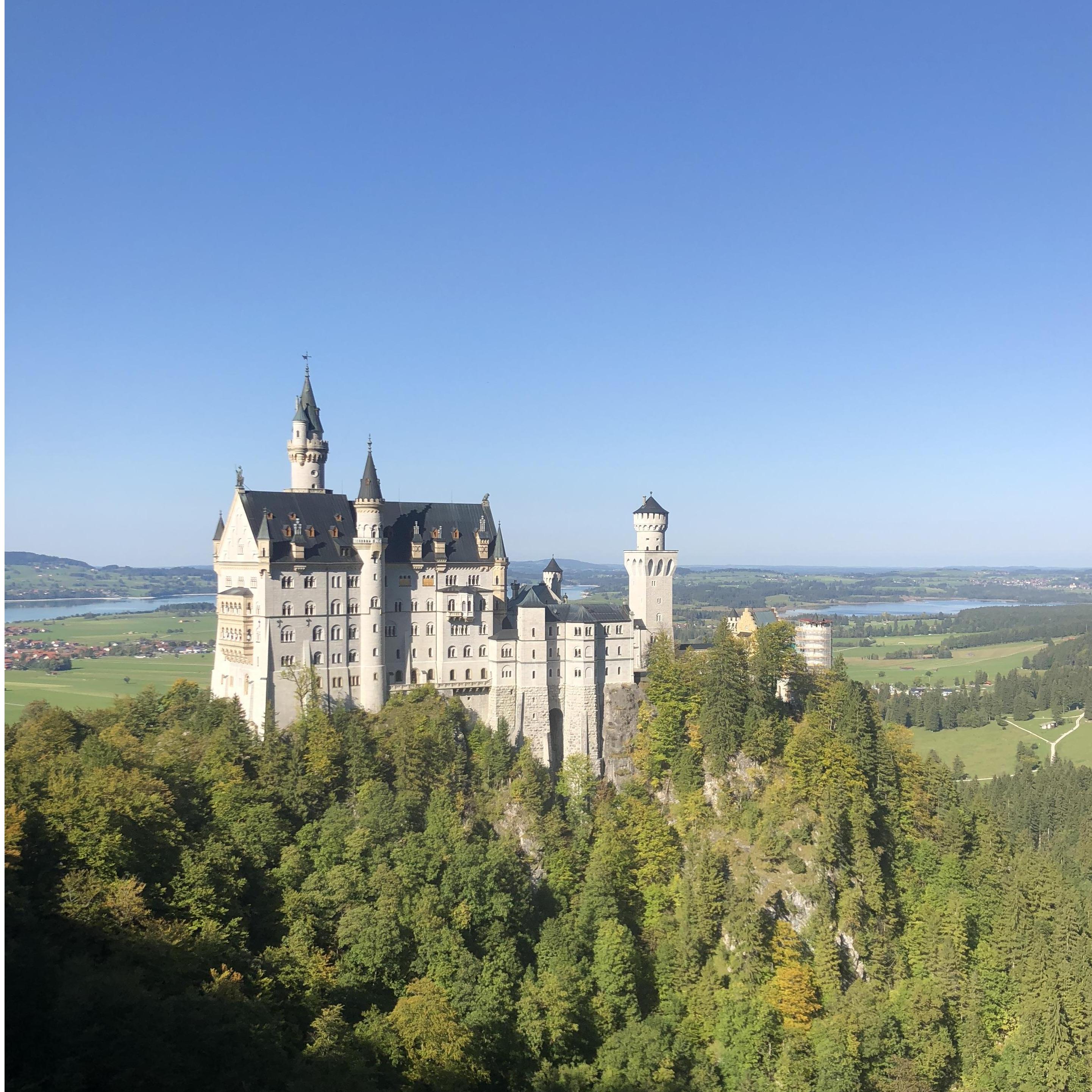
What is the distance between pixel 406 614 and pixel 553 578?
16.8 m

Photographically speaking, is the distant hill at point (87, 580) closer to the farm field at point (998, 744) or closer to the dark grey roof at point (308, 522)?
the dark grey roof at point (308, 522)

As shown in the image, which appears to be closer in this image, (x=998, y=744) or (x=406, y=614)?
(x=406, y=614)

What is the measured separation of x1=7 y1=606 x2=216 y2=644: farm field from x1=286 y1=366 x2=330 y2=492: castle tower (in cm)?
Result: 2258

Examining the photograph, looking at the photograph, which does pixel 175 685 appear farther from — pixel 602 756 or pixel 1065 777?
pixel 1065 777

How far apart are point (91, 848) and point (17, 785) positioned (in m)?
5.67

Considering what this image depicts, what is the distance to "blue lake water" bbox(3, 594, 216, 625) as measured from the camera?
3145 inches

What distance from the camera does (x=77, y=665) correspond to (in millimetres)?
84375

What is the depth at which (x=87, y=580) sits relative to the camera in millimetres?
99625

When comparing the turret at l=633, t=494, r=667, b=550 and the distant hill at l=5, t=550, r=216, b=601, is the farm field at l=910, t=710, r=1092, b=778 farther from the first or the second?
the distant hill at l=5, t=550, r=216, b=601

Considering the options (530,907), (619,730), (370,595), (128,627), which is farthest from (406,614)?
(128,627)

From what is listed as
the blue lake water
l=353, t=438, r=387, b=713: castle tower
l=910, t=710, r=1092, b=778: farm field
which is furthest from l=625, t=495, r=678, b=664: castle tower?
l=910, t=710, r=1092, b=778: farm field

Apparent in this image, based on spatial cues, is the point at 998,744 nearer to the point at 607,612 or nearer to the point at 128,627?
the point at 607,612

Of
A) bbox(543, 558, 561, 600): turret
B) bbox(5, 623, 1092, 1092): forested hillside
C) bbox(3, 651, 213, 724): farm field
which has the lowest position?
bbox(5, 623, 1092, 1092): forested hillside

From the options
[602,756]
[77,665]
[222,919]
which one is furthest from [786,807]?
[77,665]
